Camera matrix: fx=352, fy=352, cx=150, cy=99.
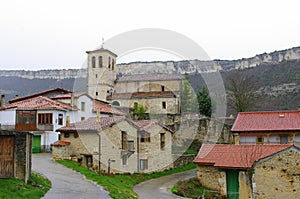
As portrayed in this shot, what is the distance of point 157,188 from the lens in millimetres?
24016

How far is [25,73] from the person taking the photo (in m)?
135

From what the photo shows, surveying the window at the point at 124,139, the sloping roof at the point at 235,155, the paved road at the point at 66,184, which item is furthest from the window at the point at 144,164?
the paved road at the point at 66,184

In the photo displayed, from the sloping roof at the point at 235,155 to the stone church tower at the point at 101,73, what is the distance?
116 feet

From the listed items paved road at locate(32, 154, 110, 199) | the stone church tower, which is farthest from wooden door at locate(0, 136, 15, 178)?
the stone church tower

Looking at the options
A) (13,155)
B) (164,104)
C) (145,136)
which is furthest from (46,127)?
(164,104)

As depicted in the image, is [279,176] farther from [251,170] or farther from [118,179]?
[118,179]

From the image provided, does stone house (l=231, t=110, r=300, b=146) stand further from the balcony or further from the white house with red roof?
the balcony

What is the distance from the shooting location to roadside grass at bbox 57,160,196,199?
1859 cm

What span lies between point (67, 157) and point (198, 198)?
1017 centimetres

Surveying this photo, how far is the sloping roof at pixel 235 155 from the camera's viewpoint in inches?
907

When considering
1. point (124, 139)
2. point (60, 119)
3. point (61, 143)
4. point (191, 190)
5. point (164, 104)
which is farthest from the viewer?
point (164, 104)

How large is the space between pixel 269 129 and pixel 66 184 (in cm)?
1687

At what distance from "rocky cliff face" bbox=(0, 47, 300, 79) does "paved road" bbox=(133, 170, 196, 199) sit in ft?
115

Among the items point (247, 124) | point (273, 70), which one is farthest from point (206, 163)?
point (273, 70)
